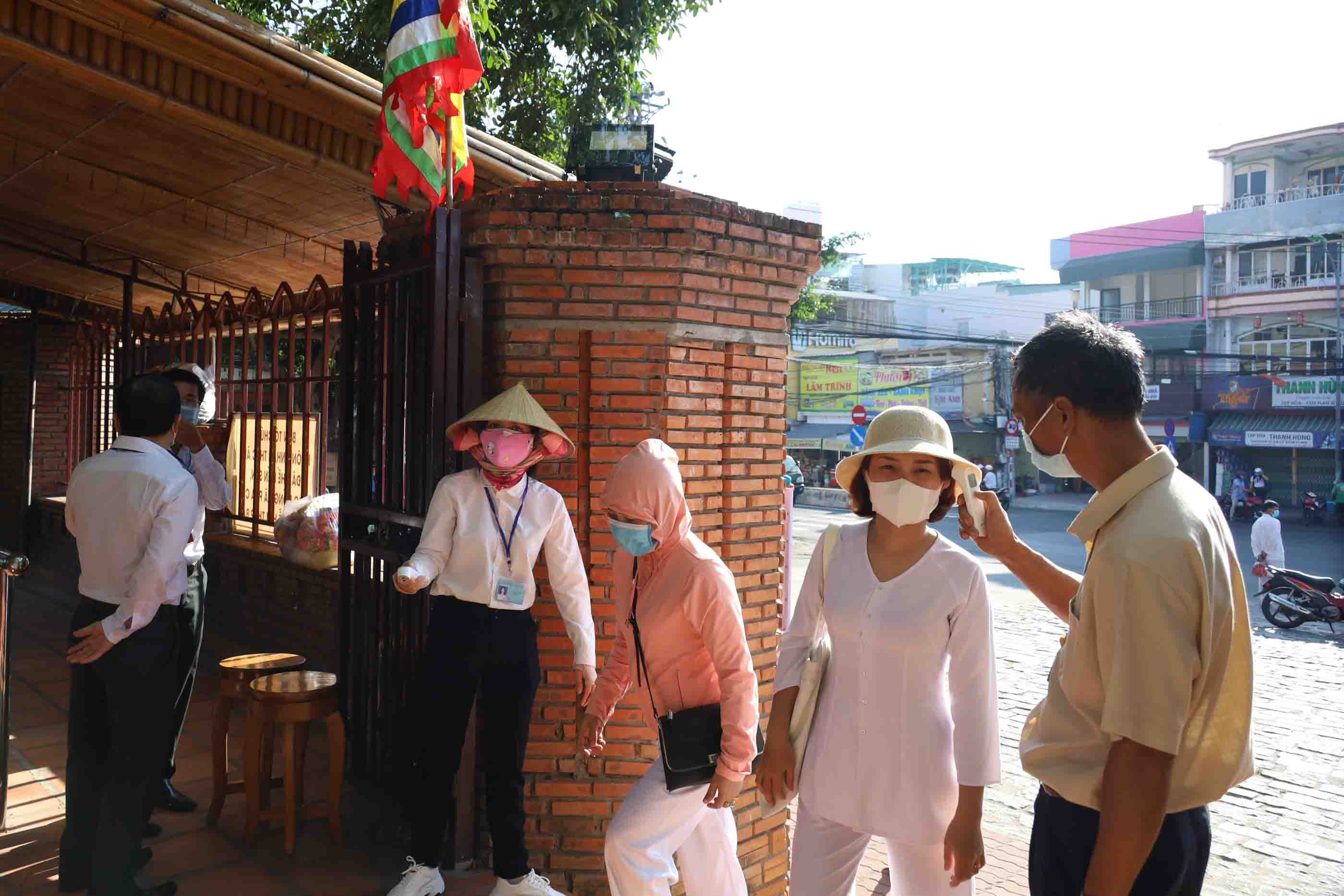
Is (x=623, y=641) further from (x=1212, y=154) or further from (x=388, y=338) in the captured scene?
(x=1212, y=154)

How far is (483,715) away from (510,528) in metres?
0.72

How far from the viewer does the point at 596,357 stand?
4355 millimetres

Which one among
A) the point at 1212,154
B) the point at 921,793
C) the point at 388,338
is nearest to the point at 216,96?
the point at 388,338

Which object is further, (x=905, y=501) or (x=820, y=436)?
(x=820, y=436)

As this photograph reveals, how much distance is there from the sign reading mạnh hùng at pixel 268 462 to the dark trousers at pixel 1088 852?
684 cm

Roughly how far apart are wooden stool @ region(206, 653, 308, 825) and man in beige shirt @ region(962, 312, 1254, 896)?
137 inches

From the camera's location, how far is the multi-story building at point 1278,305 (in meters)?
30.3

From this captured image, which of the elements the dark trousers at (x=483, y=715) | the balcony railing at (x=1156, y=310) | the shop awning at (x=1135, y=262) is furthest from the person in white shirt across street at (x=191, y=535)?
the shop awning at (x=1135, y=262)

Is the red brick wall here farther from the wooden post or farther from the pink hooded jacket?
the pink hooded jacket

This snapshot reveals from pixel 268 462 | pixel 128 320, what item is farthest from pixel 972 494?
pixel 128 320

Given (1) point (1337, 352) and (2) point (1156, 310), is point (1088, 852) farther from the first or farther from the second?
(2) point (1156, 310)

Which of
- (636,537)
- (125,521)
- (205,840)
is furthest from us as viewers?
(205,840)

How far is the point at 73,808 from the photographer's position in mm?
3750

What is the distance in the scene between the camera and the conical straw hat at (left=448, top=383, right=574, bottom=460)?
12.1 ft
